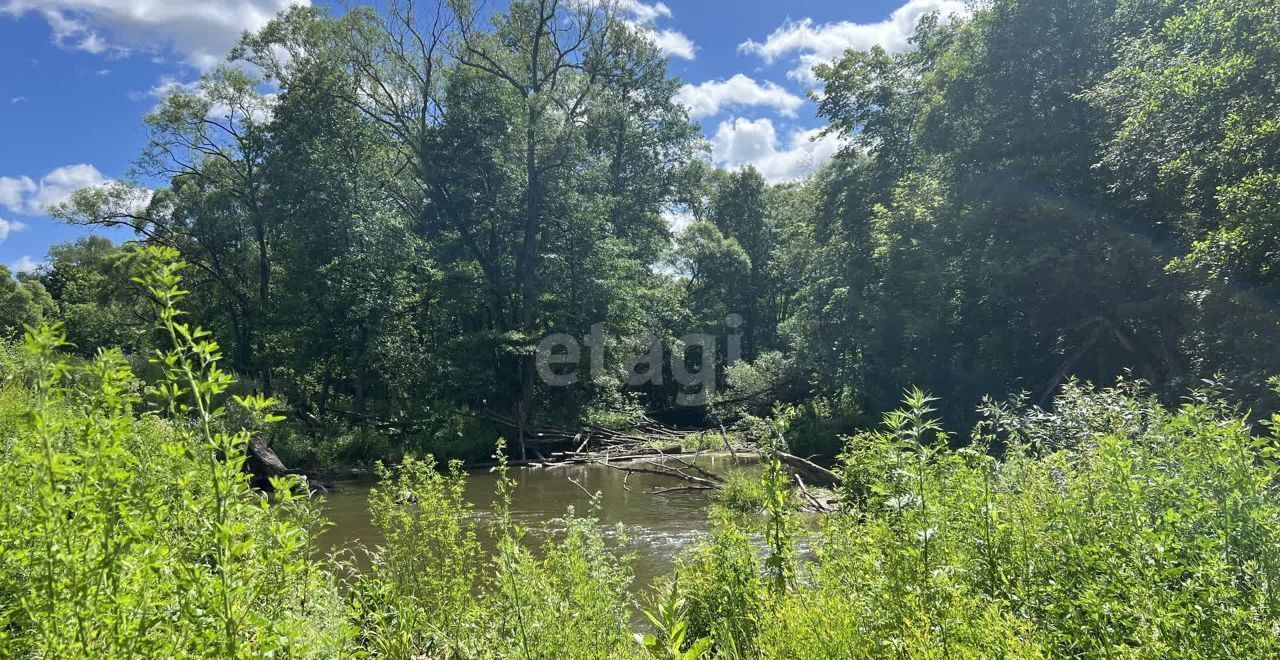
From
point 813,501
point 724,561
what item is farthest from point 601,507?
point 724,561

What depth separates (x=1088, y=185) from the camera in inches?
527

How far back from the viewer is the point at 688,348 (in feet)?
103

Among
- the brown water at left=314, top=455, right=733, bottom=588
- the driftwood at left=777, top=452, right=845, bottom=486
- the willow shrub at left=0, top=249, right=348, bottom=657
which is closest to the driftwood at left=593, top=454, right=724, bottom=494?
the brown water at left=314, top=455, right=733, bottom=588

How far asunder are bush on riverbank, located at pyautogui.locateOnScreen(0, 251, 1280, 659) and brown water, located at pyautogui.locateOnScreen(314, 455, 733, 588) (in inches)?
171

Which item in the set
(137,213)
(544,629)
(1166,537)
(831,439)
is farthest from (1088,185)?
(137,213)

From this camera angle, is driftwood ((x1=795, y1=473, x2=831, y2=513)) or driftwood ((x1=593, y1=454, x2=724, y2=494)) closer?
driftwood ((x1=795, y1=473, x2=831, y2=513))

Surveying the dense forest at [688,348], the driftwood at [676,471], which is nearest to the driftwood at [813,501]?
the dense forest at [688,348]

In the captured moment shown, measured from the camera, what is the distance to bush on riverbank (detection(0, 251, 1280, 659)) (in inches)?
69.7

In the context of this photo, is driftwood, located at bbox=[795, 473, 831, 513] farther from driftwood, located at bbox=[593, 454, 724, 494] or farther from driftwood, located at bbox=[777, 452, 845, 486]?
A: driftwood, located at bbox=[593, 454, 724, 494]

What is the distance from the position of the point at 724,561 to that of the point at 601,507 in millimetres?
7284

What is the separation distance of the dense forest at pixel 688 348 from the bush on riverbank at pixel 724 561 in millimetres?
23

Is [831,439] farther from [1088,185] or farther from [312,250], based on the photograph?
[312,250]

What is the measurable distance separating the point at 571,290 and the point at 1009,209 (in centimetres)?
1337

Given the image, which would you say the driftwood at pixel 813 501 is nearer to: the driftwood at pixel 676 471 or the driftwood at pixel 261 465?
the driftwood at pixel 676 471
